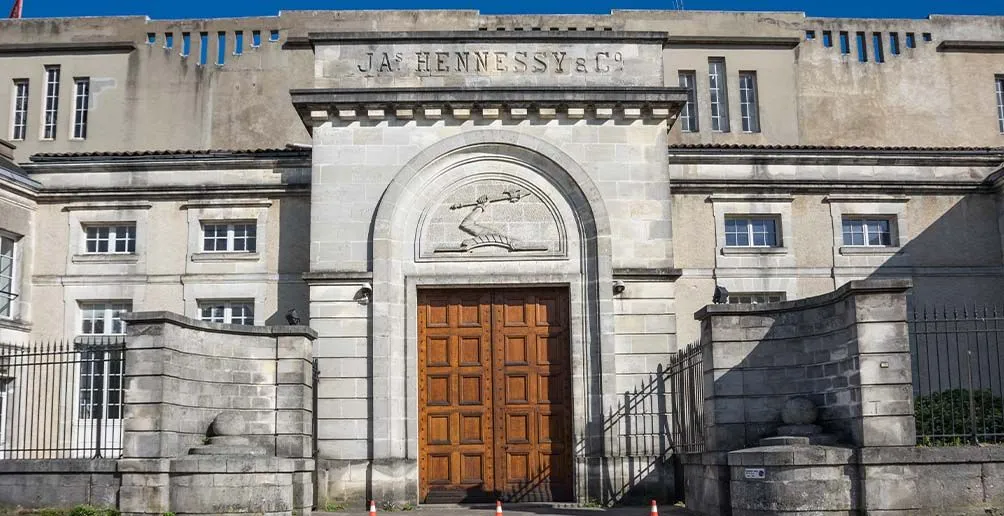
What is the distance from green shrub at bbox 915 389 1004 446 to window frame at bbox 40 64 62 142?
2264cm

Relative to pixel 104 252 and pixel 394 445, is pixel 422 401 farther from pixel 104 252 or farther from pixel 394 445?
pixel 104 252

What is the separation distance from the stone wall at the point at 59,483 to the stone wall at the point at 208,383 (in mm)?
464

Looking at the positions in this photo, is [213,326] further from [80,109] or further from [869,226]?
[80,109]

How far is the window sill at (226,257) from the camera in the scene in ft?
68.8

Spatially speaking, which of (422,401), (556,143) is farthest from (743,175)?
(422,401)

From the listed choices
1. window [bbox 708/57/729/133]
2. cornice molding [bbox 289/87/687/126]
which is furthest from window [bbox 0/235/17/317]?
window [bbox 708/57/729/133]

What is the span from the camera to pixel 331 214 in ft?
62.7

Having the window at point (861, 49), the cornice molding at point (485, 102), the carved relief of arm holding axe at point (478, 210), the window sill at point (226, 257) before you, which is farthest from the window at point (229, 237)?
the window at point (861, 49)

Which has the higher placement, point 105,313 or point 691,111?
point 691,111

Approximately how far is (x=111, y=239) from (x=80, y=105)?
950cm

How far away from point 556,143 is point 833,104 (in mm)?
13274

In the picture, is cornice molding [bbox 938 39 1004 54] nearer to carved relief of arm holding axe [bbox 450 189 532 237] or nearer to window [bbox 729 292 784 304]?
window [bbox 729 292 784 304]

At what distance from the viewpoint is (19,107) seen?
2948 centimetres

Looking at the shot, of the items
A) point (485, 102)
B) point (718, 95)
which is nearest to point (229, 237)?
point (485, 102)
